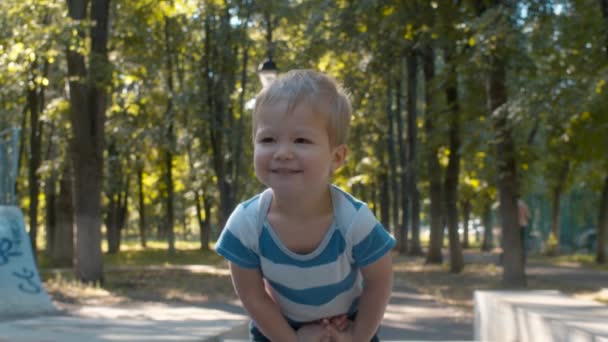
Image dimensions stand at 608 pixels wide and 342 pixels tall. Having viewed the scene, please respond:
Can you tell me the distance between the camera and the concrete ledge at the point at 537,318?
21.2ft

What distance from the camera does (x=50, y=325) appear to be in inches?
328

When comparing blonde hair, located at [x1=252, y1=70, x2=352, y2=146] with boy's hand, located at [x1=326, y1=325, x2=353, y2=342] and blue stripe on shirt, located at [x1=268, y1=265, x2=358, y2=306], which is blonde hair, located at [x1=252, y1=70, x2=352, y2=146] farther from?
boy's hand, located at [x1=326, y1=325, x2=353, y2=342]

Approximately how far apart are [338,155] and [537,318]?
5007 millimetres

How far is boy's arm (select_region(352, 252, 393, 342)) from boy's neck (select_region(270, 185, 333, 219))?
24 centimetres

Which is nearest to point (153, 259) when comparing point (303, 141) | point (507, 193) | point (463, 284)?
point (463, 284)

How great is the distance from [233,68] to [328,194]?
24.0m

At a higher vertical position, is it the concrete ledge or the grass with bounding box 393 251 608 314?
the concrete ledge

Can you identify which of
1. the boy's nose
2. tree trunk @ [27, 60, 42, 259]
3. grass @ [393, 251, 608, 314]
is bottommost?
grass @ [393, 251, 608, 314]

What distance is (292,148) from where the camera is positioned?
2.65 meters

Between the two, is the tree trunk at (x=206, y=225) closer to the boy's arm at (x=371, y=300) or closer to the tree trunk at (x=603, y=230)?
the tree trunk at (x=603, y=230)

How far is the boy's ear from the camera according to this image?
279 centimetres

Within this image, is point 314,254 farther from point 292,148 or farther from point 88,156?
point 88,156

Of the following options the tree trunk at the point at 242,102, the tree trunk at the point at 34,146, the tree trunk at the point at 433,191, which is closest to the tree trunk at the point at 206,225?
the tree trunk at the point at 242,102

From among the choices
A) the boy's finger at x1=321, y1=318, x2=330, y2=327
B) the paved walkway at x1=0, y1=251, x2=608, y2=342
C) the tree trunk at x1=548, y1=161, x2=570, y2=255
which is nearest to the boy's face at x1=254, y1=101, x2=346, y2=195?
the boy's finger at x1=321, y1=318, x2=330, y2=327
